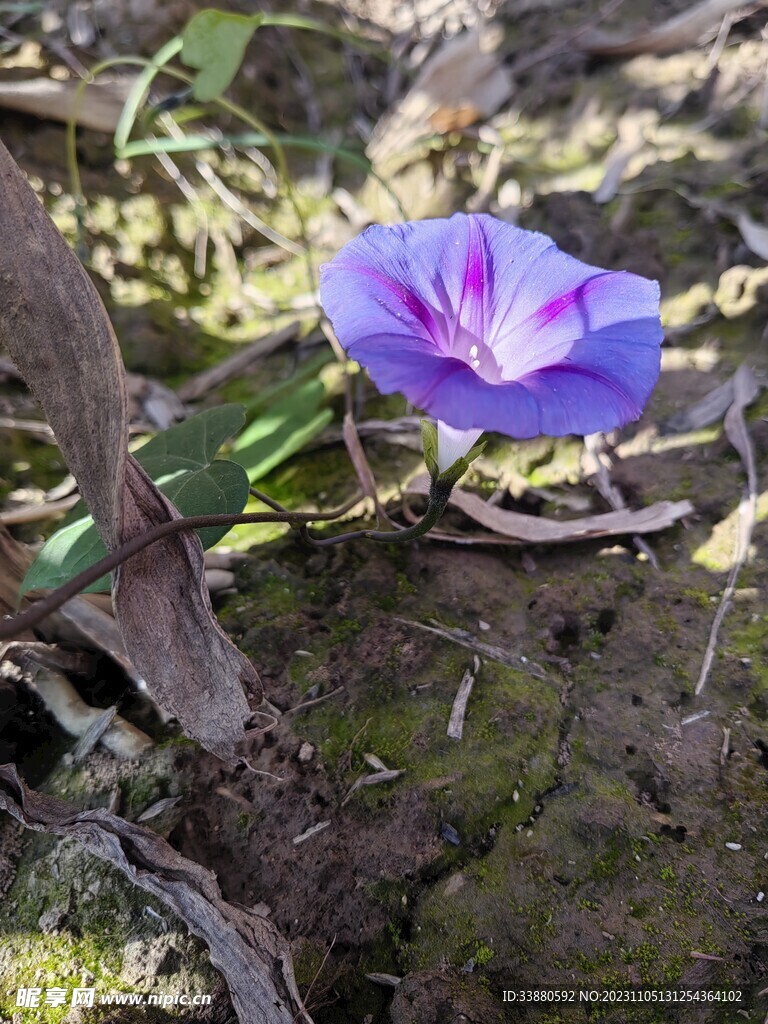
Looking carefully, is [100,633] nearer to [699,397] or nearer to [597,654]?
[597,654]

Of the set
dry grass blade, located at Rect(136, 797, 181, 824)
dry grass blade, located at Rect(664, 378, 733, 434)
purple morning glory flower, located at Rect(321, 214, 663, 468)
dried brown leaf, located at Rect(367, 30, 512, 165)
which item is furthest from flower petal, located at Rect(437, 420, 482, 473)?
dried brown leaf, located at Rect(367, 30, 512, 165)

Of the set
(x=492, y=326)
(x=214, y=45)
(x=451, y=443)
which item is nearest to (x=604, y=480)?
(x=492, y=326)

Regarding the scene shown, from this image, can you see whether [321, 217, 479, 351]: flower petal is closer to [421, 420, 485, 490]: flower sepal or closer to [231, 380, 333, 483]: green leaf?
[421, 420, 485, 490]: flower sepal

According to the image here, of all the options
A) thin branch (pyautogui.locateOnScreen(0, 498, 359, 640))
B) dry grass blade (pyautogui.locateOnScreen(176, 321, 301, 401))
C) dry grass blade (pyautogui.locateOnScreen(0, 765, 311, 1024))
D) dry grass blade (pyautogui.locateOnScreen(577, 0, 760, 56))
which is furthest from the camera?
dry grass blade (pyautogui.locateOnScreen(577, 0, 760, 56))

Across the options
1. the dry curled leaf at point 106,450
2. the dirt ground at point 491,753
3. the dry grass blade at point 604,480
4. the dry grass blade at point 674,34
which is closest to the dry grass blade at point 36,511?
the dirt ground at point 491,753

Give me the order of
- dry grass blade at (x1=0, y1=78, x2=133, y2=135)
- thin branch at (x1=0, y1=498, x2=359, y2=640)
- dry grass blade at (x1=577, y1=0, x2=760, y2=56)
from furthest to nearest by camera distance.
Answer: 1. dry grass blade at (x1=577, y1=0, x2=760, y2=56)
2. dry grass blade at (x1=0, y1=78, x2=133, y2=135)
3. thin branch at (x1=0, y1=498, x2=359, y2=640)
